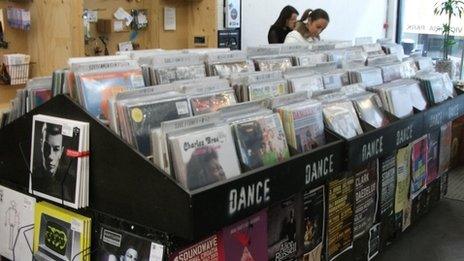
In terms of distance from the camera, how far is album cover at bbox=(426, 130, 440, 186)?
3.05 metres

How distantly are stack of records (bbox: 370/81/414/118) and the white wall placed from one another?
2.87 meters

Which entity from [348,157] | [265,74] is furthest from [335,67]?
[348,157]

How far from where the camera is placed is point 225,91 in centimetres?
190

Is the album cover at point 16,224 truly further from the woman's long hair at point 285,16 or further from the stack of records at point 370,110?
the woman's long hair at point 285,16

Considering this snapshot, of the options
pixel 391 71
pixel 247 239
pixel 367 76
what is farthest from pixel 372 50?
pixel 247 239

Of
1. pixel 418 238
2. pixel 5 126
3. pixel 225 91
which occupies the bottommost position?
pixel 418 238

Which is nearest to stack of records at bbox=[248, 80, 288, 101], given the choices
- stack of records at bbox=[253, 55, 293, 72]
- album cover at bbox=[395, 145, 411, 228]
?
stack of records at bbox=[253, 55, 293, 72]

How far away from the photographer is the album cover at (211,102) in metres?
1.74

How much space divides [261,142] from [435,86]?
1.57 m

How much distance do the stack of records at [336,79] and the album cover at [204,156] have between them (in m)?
0.96

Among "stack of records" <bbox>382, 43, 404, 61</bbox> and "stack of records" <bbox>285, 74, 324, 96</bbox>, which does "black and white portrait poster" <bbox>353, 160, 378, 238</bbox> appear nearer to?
"stack of records" <bbox>285, 74, 324, 96</bbox>

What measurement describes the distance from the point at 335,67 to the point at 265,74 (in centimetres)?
64

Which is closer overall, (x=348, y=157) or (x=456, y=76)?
(x=348, y=157)

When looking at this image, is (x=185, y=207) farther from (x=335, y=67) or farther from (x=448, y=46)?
(x=448, y=46)
